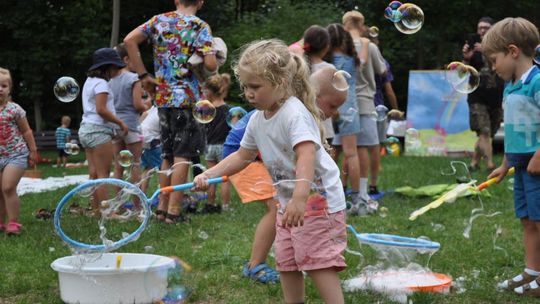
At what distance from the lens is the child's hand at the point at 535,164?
3.82m

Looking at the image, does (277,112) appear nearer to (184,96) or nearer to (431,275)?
(431,275)

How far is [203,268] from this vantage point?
4.55 meters

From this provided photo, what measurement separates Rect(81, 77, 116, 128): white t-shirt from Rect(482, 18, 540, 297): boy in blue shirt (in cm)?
334

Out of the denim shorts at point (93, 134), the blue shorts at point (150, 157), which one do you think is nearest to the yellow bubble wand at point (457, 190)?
the denim shorts at point (93, 134)

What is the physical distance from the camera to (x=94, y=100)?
6.44 meters

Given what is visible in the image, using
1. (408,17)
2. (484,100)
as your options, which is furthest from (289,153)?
(484,100)

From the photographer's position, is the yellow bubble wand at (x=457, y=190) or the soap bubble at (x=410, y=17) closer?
the yellow bubble wand at (x=457, y=190)

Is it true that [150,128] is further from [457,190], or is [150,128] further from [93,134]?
[457,190]

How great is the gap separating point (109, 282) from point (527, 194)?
210 centimetres

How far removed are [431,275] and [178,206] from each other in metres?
2.48

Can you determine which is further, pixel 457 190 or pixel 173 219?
pixel 173 219

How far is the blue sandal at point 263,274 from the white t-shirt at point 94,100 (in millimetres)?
2632

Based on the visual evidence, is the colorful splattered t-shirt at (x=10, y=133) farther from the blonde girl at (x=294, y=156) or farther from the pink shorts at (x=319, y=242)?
the pink shorts at (x=319, y=242)

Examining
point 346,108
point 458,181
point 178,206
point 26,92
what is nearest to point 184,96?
point 178,206
